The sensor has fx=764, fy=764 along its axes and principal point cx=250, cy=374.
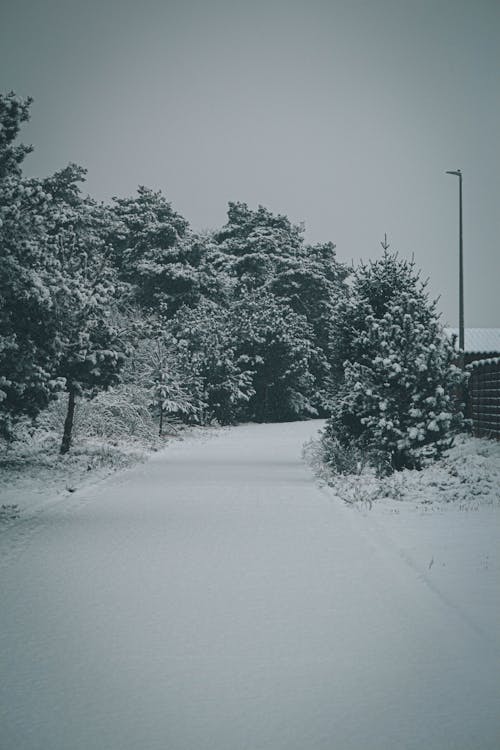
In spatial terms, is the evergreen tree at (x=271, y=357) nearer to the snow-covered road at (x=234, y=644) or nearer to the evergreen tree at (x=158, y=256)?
the evergreen tree at (x=158, y=256)

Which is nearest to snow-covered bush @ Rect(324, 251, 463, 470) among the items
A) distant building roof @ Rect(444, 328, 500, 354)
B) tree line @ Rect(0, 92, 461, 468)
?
tree line @ Rect(0, 92, 461, 468)

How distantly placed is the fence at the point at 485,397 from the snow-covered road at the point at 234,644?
11573mm

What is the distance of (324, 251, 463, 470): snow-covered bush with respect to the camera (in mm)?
15609

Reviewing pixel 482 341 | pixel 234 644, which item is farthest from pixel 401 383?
pixel 482 341

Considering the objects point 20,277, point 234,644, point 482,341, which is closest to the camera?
point 234,644

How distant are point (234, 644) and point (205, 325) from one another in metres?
41.1

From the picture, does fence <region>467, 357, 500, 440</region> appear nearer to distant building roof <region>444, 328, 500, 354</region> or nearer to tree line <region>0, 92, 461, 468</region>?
tree line <region>0, 92, 461, 468</region>

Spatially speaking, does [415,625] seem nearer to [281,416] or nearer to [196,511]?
[196,511]

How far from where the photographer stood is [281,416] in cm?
5278

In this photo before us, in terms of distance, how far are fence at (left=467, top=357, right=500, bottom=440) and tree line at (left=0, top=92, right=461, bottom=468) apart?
46.8 inches

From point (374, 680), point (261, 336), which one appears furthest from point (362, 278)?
point (261, 336)

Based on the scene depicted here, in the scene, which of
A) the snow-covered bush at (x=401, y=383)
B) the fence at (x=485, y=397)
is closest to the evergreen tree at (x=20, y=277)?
the snow-covered bush at (x=401, y=383)

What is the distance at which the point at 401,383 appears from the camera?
51.6 ft

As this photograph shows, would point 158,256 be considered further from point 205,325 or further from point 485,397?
point 485,397
